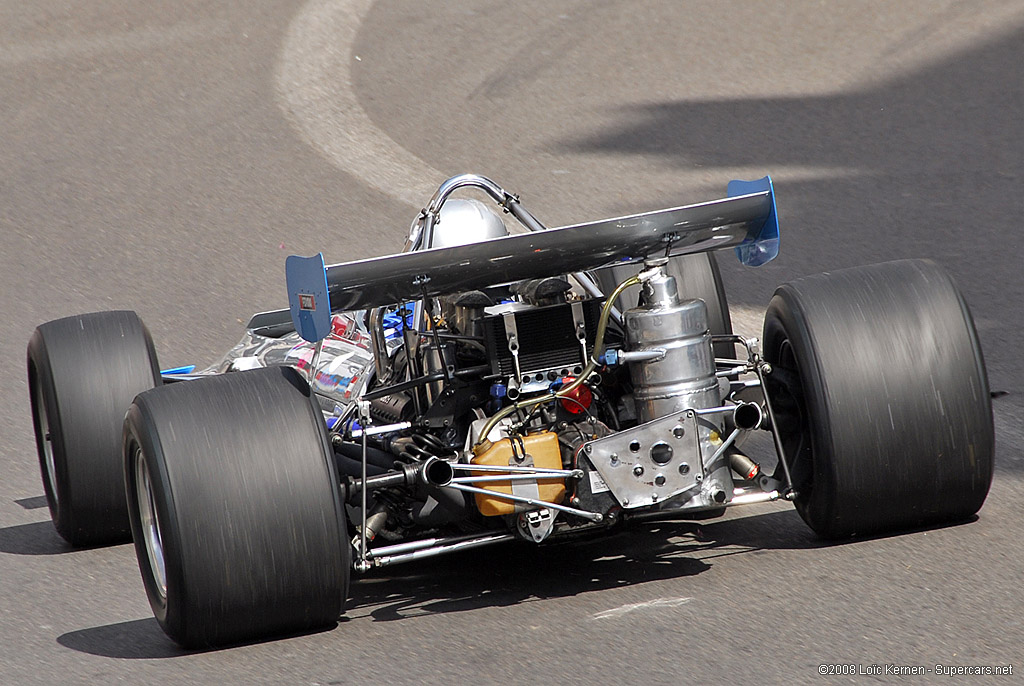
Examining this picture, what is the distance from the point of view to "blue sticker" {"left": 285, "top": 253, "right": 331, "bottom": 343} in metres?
4.44

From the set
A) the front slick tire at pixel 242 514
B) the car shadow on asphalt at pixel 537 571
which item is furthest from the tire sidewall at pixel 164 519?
the car shadow on asphalt at pixel 537 571

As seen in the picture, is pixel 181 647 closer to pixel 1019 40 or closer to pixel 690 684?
pixel 690 684

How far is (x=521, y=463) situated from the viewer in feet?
15.4

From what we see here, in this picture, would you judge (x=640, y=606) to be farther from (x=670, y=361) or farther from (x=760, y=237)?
(x=760, y=237)

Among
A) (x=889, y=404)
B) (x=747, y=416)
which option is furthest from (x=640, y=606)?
(x=889, y=404)

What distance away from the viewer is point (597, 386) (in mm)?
5051

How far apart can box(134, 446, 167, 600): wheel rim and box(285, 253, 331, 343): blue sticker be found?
70 centimetres

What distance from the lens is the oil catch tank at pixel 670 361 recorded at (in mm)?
4727

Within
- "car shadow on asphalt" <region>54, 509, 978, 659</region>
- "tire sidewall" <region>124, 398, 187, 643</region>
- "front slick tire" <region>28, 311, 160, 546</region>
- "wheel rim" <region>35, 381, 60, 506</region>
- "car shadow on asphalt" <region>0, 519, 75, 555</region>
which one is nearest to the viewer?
"tire sidewall" <region>124, 398, 187, 643</region>

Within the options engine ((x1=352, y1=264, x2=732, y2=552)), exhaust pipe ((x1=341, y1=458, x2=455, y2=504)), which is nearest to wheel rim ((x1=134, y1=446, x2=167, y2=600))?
exhaust pipe ((x1=341, y1=458, x2=455, y2=504))

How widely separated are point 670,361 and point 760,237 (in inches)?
23.4

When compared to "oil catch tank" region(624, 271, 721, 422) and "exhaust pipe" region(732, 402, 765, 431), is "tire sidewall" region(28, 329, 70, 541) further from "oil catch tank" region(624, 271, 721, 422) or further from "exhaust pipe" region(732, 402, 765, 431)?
"exhaust pipe" region(732, 402, 765, 431)

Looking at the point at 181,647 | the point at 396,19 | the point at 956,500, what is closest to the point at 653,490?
the point at 956,500

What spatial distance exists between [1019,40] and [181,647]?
38.3ft
